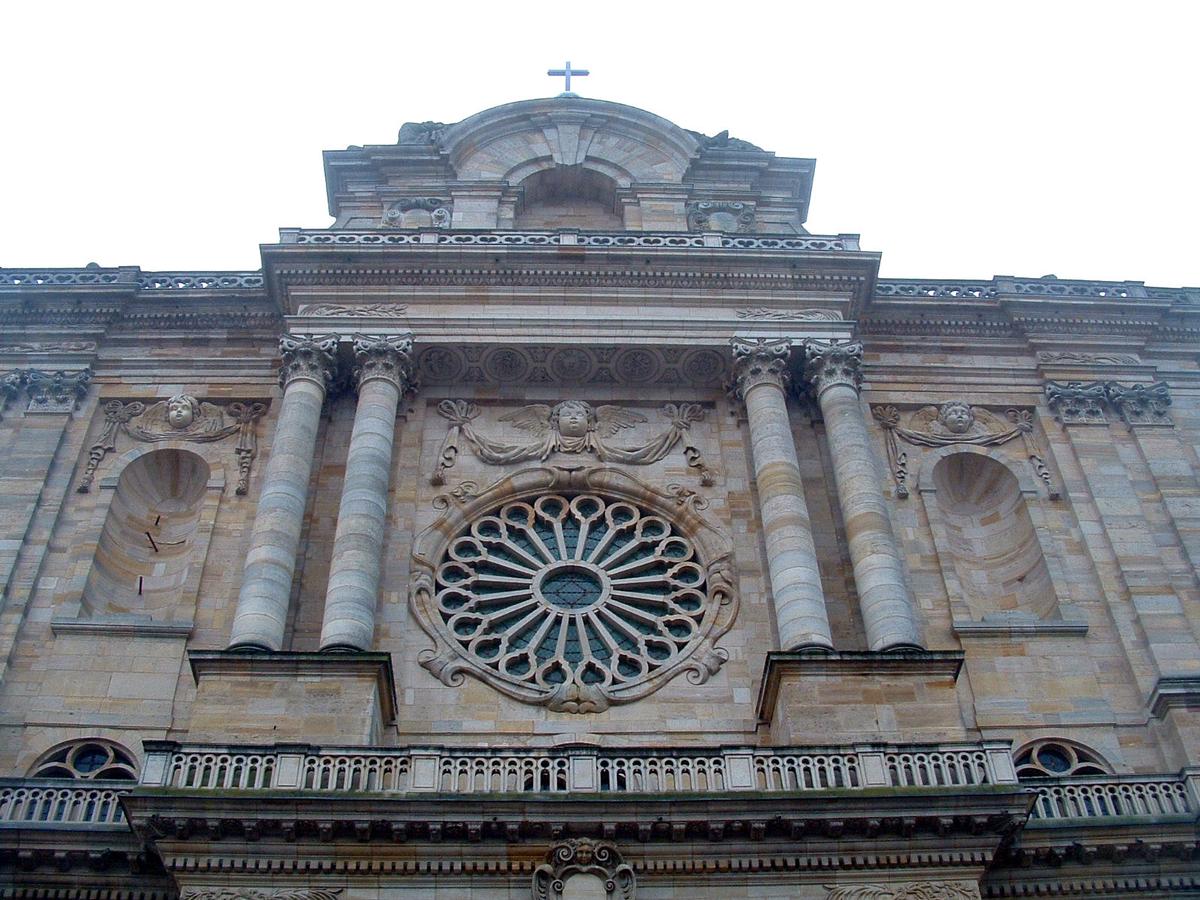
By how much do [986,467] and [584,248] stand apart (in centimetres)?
805

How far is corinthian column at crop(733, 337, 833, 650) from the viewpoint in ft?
62.8

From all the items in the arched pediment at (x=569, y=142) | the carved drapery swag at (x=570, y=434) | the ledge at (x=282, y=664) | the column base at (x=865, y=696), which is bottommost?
the column base at (x=865, y=696)

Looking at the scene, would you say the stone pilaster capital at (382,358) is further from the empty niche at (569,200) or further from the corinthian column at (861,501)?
the empty niche at (569,200)

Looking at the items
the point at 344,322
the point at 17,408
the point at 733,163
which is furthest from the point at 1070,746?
the point at 17,408

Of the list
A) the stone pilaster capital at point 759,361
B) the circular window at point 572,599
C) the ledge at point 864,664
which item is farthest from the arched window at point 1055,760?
the stone pilaster capital at point 759,361

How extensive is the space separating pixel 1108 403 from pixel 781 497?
722 centimetres

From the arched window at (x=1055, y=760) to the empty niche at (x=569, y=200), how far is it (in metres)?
14.7

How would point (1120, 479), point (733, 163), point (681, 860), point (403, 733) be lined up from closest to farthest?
point (681, 860) → point (403, 733) → point (1120, 479) → point (733, 163)

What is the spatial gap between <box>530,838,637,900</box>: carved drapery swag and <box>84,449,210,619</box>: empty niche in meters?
8.84

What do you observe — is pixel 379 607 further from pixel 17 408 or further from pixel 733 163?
pixel 733 163

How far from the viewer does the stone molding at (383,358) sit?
894 inches

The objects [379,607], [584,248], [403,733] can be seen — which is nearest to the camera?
[403,733]

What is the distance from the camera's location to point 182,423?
76.8 feet

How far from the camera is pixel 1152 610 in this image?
20.7 m
